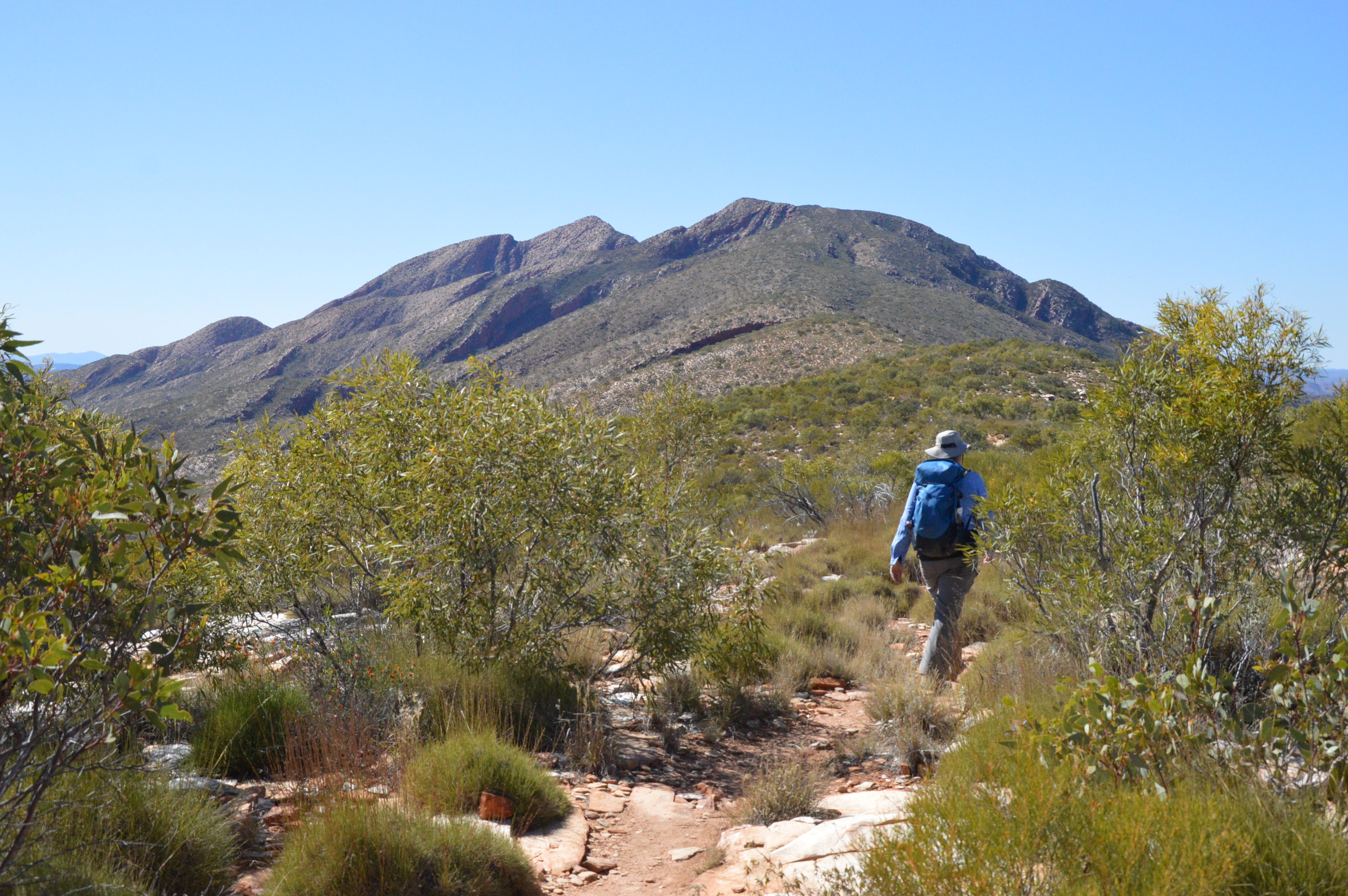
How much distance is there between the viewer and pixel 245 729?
4.48 metres

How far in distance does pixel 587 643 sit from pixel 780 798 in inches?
103

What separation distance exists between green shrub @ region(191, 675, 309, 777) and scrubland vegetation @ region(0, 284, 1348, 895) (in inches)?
0.8

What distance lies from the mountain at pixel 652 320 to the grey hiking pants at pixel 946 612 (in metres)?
16.9

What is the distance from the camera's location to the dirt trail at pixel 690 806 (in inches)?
138

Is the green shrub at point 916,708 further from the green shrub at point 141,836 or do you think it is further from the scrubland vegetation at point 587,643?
the green shrub at point 141,836

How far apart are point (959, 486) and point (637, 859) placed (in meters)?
3.60

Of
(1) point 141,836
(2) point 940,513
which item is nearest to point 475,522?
(1) point 141,836

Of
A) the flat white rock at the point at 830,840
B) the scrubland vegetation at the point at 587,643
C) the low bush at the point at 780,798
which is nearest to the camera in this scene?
the scrubland vegetation at the point at 587,643

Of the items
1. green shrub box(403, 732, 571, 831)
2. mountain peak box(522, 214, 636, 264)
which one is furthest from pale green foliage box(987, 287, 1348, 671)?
mountain peak box(522, 214, 636, 264)

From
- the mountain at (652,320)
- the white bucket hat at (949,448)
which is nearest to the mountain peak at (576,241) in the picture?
the mountain at (652,320)

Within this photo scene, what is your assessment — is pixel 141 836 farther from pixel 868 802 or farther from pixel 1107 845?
pixel 1107 845

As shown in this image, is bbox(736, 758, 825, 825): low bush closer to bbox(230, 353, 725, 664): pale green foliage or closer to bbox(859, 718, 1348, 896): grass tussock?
bbox(230, 353, 725, 664): pale green foliage

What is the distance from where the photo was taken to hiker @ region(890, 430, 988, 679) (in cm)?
594

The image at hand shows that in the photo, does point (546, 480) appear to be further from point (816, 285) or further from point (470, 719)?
point (816, 285)
